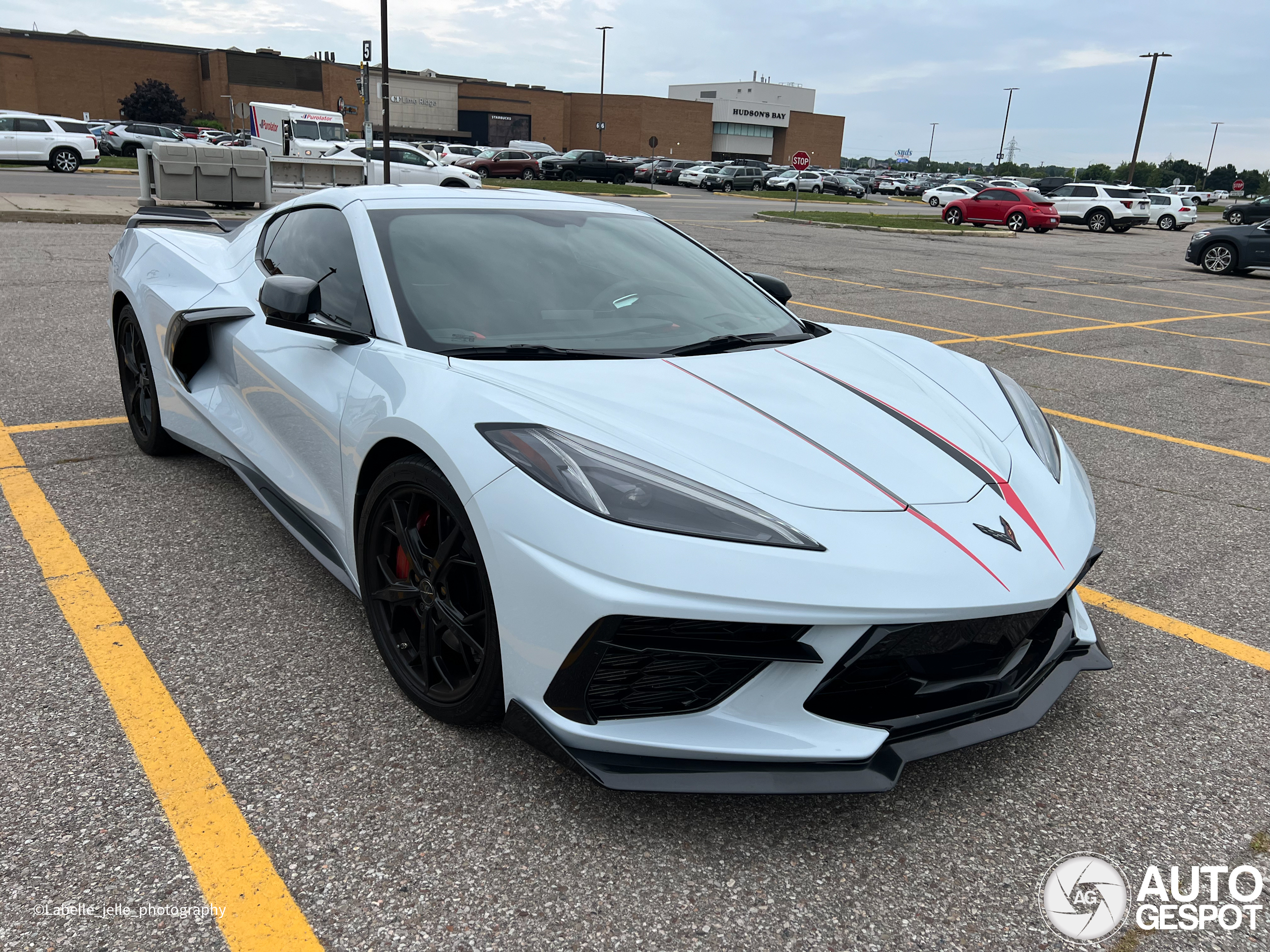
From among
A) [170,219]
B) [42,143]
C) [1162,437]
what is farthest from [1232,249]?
[42,143]

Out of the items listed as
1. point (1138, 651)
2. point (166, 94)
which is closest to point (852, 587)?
point (1138, 651)

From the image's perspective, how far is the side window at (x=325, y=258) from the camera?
9.87 ft

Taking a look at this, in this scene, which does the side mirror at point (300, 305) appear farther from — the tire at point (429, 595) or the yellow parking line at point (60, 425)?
the yellow parking line at point (60, 425)

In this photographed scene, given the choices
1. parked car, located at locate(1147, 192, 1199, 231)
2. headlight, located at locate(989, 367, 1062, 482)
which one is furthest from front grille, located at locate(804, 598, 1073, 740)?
parked car, located at locate(1147, 192, 1199, 231)

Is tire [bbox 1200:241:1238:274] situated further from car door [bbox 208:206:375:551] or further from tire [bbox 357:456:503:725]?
tire [bbox 357:456:503:725]

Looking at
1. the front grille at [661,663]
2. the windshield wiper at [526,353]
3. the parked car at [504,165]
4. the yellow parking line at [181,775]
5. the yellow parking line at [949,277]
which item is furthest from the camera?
the parked car at [504,165]

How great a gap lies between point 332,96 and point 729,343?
80.9 m

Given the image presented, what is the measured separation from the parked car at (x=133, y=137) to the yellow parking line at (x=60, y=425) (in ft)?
141

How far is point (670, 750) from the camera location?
2.02m

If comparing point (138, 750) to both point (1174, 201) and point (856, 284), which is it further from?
point (1174, 201)

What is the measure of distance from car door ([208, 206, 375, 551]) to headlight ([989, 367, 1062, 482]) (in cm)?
206

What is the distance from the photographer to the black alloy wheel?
19.2 m

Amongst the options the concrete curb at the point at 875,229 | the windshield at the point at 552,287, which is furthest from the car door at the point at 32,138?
the windshield at the point at 552,287

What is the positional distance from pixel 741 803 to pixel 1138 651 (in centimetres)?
164
